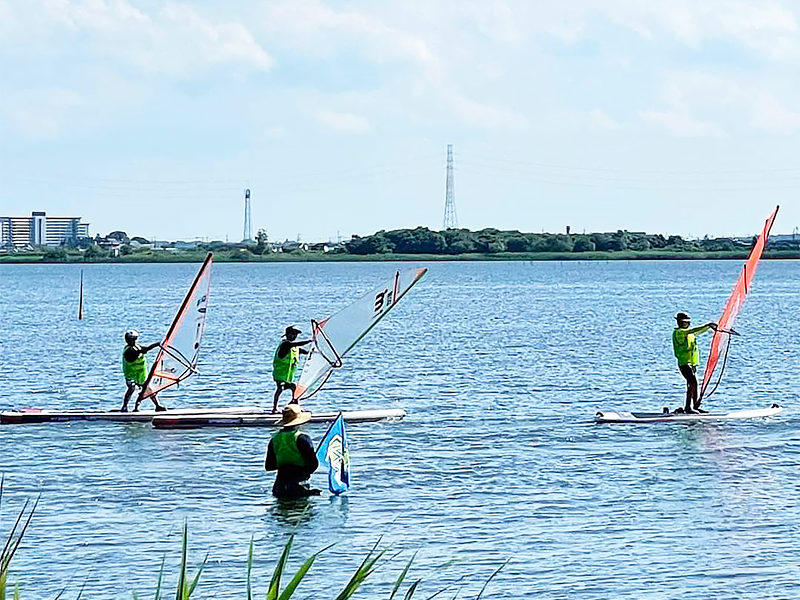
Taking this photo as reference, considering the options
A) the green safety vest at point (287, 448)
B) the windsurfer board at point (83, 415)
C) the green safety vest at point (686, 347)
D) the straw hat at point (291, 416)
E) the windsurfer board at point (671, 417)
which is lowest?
the windsurfer board at point (83, 415)

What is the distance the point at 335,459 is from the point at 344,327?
16.2 ft

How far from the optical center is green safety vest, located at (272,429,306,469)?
1617 centimetres

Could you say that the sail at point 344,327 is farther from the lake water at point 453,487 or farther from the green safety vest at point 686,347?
the green safety vest at point 686,347

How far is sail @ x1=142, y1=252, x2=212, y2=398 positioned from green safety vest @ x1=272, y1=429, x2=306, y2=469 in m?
8.58

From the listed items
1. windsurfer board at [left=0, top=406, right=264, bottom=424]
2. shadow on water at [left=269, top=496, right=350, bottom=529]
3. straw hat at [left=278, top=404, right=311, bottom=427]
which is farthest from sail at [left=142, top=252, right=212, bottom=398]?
straw hat at [left=278, top=404, right=311, bottom=427]

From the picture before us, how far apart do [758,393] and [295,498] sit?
16.4 meters

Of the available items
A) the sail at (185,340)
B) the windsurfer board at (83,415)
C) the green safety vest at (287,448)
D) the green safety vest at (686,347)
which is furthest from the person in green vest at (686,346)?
the sail at (185,340)

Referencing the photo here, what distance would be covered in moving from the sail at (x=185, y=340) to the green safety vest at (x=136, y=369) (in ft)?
3.54

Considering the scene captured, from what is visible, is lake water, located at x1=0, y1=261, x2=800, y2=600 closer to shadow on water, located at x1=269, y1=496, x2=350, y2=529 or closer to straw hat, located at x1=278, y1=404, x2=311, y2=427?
shadow on water, located at x1=269, y1=496, x2=350, y2=529

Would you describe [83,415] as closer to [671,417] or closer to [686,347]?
[671,417]

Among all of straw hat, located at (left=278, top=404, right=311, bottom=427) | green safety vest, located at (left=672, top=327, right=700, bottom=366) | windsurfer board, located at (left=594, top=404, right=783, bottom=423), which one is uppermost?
green safety vest, located at (left=672, top=327, right=700, bottom=366)

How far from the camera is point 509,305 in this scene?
80.1 m

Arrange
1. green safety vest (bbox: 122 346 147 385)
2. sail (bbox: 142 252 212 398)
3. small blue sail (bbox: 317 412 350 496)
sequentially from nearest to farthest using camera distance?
small blue sail (bbox: 317 412 350 496)
green safety vest (bbox: 122 346 147 385)
sail (bbox: 142 252 212 398)

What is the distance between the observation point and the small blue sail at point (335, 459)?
1698cm
